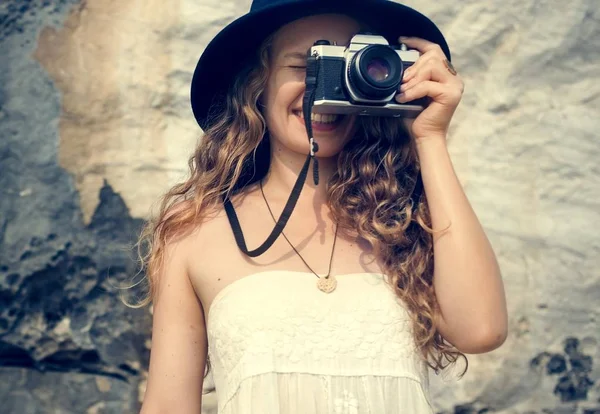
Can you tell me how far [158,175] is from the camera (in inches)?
89.8

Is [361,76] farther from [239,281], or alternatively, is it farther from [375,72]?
[239,281]

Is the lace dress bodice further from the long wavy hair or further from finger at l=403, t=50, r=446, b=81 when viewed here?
finger at l=403, t=50, r=446, b=81

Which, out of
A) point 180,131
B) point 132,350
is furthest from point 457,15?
point 132,350

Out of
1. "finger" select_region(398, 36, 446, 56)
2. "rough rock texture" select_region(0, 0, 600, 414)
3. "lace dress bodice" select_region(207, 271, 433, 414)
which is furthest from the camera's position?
"rough rock texture" select_region(0, 0, 600, 414)

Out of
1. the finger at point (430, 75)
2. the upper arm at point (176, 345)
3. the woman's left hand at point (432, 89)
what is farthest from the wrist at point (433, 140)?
the upper arm at point (176, 345)

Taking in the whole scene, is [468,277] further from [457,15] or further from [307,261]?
[457,15]

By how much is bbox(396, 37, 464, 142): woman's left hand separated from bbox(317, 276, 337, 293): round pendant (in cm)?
32

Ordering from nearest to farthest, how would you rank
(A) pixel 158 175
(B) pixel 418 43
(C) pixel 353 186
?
1. (B) pixel 418 43
2. (C) pixel 353 186
3. (A) pixel 158 175

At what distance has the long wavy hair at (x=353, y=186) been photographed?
1.67 metres

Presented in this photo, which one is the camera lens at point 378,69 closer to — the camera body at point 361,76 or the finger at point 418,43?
the camera body at point 361,76

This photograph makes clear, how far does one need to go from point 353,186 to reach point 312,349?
0.38 m

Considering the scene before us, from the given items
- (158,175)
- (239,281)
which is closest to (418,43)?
(239,281)

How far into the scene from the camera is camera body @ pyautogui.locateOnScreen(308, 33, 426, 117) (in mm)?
1543

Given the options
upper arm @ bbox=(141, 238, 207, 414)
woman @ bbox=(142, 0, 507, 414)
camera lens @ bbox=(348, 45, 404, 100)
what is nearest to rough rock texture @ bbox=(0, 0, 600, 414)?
woman @ bbox=(142, 0, 507, 414)
